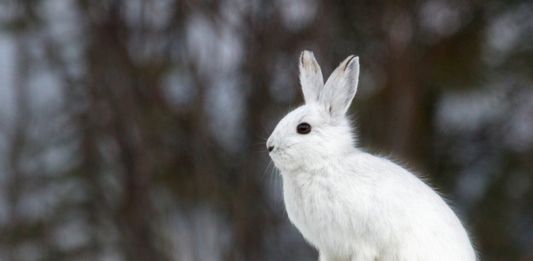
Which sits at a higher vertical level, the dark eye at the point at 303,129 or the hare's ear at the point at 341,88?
the hare's ear at the point at 341,88

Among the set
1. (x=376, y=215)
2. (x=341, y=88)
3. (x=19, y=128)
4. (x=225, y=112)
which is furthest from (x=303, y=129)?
(x=19, y=128)

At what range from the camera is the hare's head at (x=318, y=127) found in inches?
73.2

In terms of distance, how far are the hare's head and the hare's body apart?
54mm

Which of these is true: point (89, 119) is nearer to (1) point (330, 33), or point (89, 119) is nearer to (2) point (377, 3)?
(1) point (330, 33)

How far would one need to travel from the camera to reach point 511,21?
5.72m

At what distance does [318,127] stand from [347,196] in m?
0.25

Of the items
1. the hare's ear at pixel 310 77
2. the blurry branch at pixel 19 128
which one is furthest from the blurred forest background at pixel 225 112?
the hare's ear at pixel 310 77

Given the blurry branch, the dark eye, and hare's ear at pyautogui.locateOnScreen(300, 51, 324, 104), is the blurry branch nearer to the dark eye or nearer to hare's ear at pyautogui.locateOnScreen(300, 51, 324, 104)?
hare's ear at pyautogui.locateOnScreen(300, 51, 324, 104)

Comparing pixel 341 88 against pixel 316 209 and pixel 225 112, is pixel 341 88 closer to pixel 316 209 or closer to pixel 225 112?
pixel 316 209

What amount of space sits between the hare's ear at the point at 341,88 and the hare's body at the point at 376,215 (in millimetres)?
184

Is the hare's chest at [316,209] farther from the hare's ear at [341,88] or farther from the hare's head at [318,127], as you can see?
the hare's ear at [341,88]

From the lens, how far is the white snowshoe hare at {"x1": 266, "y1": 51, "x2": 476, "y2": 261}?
1.79 meters

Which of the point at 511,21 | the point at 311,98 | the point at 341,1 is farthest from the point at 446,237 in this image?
the point at 511,21

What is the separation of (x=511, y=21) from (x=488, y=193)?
174 centimetres
